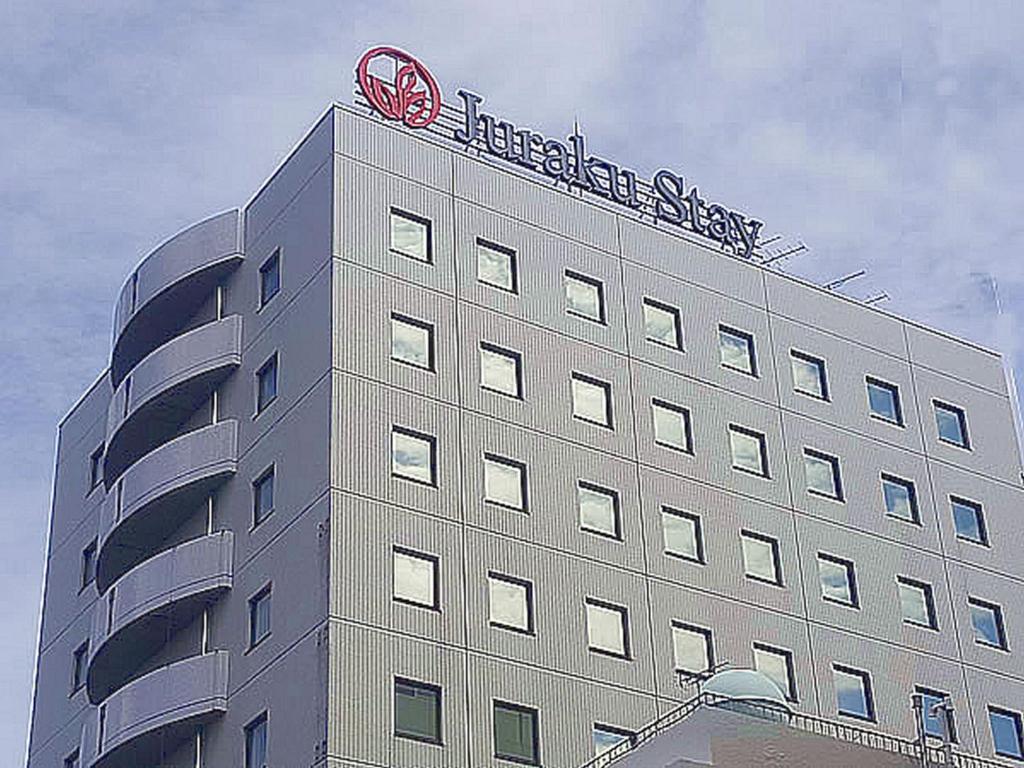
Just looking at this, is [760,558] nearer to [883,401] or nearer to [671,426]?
[671,426]

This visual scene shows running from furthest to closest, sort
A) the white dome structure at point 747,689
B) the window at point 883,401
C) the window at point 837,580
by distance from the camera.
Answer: the window at point 883,401
the window at point 837,580
the white dome structure at point 747,689

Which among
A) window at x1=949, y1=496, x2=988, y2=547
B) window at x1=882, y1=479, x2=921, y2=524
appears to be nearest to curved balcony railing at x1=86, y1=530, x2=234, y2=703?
window at x1=882, y1=479, x2=921, y2=524

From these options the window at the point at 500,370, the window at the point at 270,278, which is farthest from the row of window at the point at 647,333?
the window at the point at 270,278

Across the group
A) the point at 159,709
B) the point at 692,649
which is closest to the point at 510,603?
the point at 692,649

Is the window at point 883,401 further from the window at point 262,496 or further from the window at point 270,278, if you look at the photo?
the window at point 262,496

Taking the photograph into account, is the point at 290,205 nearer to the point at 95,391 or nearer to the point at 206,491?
the point at 206,491

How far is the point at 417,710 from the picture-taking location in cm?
4788

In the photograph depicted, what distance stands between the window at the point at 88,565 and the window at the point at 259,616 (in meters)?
14.5

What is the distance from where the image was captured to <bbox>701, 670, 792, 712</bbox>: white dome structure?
41.0 metres

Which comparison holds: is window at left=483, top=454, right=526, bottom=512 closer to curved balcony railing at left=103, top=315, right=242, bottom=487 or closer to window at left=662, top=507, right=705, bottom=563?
window at left=662, top=507, right=705, bottom=563

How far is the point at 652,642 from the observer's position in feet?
175

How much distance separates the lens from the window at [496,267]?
56.7 metres

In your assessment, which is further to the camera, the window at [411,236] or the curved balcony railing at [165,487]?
the curved balcony railing at [165,487]

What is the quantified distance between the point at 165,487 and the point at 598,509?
1319 cm
